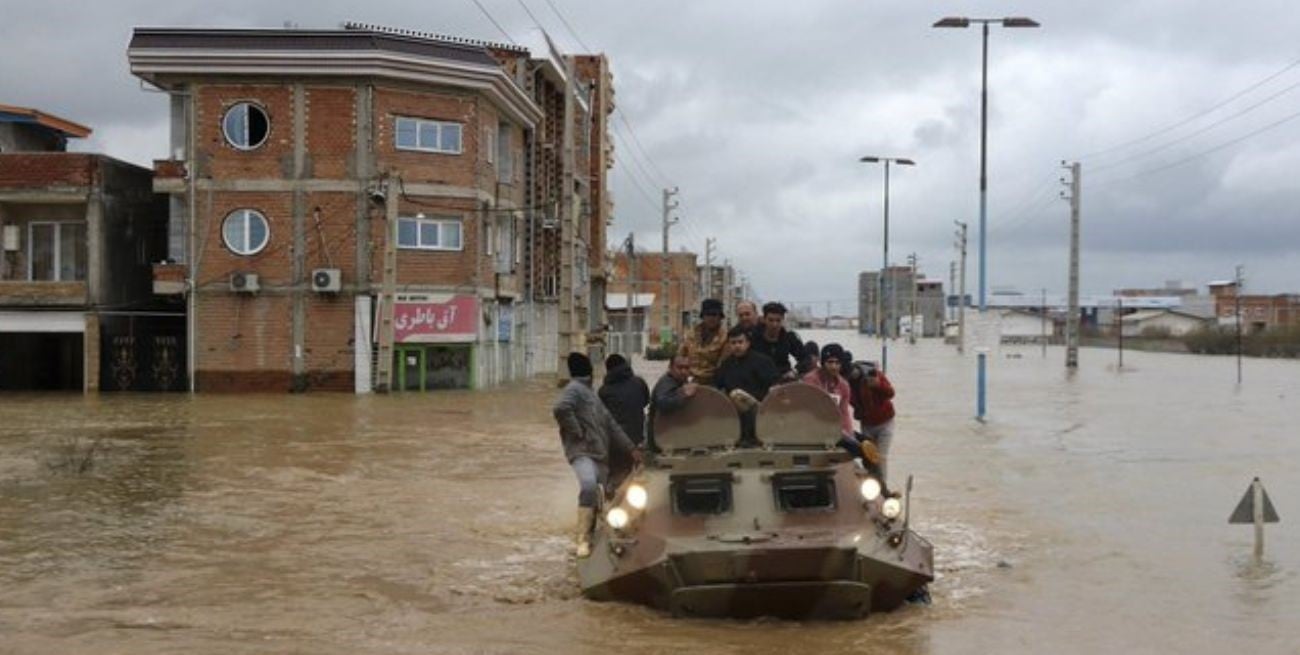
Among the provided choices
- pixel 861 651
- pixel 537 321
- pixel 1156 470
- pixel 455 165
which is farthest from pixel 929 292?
pixel 861 651

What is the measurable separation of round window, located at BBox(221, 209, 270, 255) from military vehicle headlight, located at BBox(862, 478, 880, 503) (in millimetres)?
30732

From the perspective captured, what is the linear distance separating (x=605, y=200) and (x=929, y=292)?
131553mm

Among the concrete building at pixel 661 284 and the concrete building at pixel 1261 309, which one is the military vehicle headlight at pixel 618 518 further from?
the concrete building at pixel 1261 309

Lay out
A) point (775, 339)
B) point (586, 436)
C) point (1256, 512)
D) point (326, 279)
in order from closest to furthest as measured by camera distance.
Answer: point (586, 436) < point (775, 339) < point (1256, 512) < point (326, 279)

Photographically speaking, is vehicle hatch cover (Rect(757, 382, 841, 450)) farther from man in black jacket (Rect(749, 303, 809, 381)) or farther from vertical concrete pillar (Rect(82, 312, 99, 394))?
vertical concrete pillar (Rect(82, 312, 99, 394))

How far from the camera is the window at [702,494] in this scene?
31.5 feet

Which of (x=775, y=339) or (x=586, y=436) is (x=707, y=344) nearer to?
(x=775, y=339)

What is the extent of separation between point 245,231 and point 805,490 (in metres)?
31.0

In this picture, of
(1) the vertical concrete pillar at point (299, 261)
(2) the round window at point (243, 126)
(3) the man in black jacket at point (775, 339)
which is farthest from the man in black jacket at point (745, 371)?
(2) the round window at point (243, 126)

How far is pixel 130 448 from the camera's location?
22.9 metres

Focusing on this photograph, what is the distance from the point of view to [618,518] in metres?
9.66

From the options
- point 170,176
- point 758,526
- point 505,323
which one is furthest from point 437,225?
point 758,526

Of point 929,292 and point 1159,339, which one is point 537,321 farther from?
point 929,292

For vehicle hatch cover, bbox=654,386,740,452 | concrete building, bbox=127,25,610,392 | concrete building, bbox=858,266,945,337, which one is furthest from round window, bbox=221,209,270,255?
concrete building, bbox=858,266,945,337
